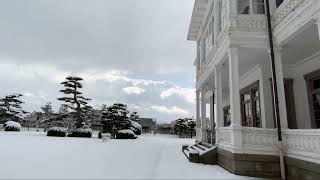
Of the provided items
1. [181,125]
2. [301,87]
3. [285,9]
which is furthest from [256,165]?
[181,125]

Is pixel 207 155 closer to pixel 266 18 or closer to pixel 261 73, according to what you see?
pixel 261 73

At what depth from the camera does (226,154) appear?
26.9ft

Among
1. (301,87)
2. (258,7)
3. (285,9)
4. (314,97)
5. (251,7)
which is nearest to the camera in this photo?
(285,9)

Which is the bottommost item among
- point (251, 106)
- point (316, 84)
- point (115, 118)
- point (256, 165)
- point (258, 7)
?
point (256, 165)

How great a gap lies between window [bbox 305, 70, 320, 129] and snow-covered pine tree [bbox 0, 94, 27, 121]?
35.3 meters

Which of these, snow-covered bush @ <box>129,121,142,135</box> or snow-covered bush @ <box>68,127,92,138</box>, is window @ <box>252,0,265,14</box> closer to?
snow-covered bush @ <box>68,127,92,138</box>

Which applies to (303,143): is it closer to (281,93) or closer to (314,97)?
(281,93)

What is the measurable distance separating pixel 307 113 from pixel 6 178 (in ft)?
Result: 32.1

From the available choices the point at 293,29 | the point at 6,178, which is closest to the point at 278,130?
the point at 293,29

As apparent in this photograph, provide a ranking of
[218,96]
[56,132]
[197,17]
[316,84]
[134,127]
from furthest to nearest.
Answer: [134,127]
[56,132]
[197,17]
[218,96]
[316,84]

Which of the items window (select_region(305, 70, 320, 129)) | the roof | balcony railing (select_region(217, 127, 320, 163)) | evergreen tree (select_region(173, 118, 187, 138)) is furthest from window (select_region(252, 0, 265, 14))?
evergreen tree (select_region(173, 118, 187, 138))

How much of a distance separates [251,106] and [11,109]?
3296 centimetres

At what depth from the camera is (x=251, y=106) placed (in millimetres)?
12039

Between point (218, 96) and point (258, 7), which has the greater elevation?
point (258, 7)
